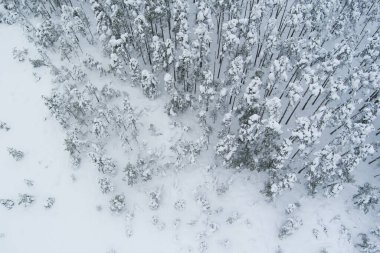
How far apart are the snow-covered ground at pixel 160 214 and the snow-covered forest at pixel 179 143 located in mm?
98

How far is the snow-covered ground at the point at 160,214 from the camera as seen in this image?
24984 mm

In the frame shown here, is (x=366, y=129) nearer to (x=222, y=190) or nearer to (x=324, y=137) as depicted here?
(x=324, y=137)

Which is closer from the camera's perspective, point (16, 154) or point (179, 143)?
point (179, 143)

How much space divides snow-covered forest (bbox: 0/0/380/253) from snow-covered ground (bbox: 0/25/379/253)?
10 centimetres

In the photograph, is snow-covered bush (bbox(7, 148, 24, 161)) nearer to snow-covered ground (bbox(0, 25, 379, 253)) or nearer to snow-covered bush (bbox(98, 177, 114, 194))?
snow-covered ground (bbox(0, 25, 379, 253))

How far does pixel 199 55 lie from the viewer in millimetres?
29297

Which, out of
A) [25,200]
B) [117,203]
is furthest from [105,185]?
[25,200]

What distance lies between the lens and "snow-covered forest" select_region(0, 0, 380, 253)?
82.3ft

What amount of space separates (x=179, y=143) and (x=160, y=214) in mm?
6494

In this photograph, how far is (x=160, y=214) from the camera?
85.4 ft

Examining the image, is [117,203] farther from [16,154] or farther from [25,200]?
[16,154]

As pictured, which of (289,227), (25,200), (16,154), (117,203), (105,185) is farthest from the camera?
(16,154)

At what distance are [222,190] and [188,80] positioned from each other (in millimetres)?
11808

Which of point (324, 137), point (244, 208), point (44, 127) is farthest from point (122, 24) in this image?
point (324, 137)
